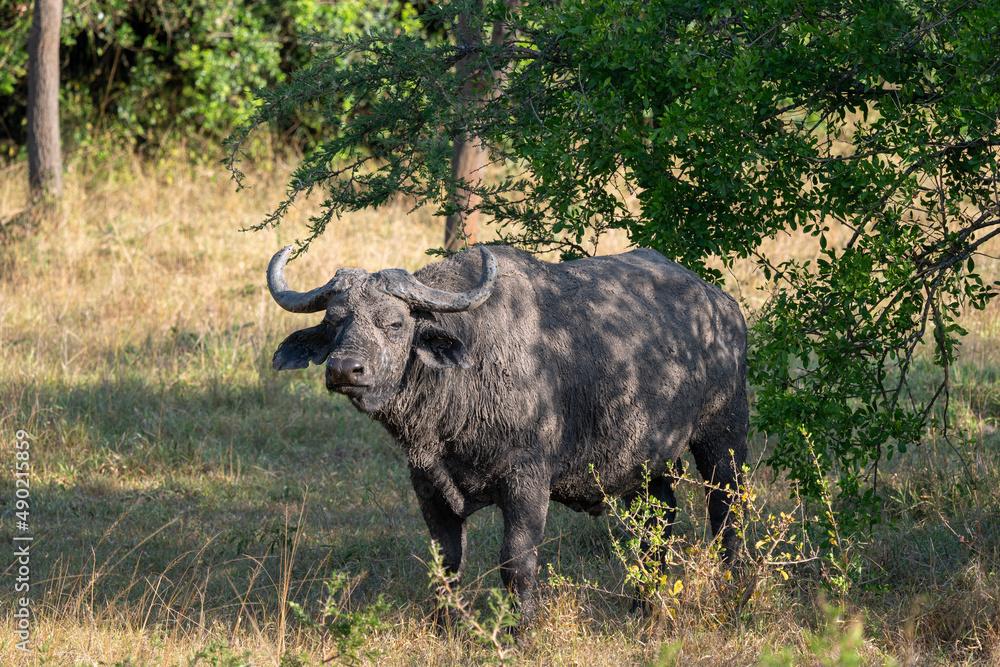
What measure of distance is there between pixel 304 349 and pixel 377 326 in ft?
1.85

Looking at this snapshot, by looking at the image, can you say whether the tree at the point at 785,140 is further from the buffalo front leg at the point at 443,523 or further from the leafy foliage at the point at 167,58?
the leafy foliage at the point at 167,58

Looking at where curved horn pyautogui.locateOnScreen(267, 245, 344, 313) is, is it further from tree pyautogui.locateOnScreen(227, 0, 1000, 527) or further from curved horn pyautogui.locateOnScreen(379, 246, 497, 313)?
tree pyautogui.locateOnScreen(227, 0, 1000, 527)

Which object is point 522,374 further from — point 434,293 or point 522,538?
point 522,538

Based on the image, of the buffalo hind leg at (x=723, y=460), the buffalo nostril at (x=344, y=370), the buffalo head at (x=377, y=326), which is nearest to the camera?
the buffalo nostril at (x=344, y=370)

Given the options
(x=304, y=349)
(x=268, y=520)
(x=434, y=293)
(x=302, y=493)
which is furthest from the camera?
(x=302, y=493)

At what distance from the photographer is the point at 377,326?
455cm

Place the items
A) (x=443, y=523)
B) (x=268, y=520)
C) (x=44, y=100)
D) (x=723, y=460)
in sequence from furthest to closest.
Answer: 1. (x=44, y=100)
2. (x=268, y=520)
3. (x=723, y=460)
4. (x=443, y=523)

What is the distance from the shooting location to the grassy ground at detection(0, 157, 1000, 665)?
15.7 feet

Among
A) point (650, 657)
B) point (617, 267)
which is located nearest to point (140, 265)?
point (617, 267)

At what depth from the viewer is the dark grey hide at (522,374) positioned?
183 inches

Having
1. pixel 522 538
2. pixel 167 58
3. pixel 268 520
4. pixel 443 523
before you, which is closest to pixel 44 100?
pixel 167 58

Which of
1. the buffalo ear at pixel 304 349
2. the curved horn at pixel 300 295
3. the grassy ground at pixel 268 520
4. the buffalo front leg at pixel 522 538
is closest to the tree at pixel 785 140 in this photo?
the grassy ground at pixel 268 520

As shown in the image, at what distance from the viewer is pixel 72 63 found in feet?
55.7

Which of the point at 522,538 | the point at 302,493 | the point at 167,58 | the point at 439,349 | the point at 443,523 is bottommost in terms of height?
the point at 302,493
